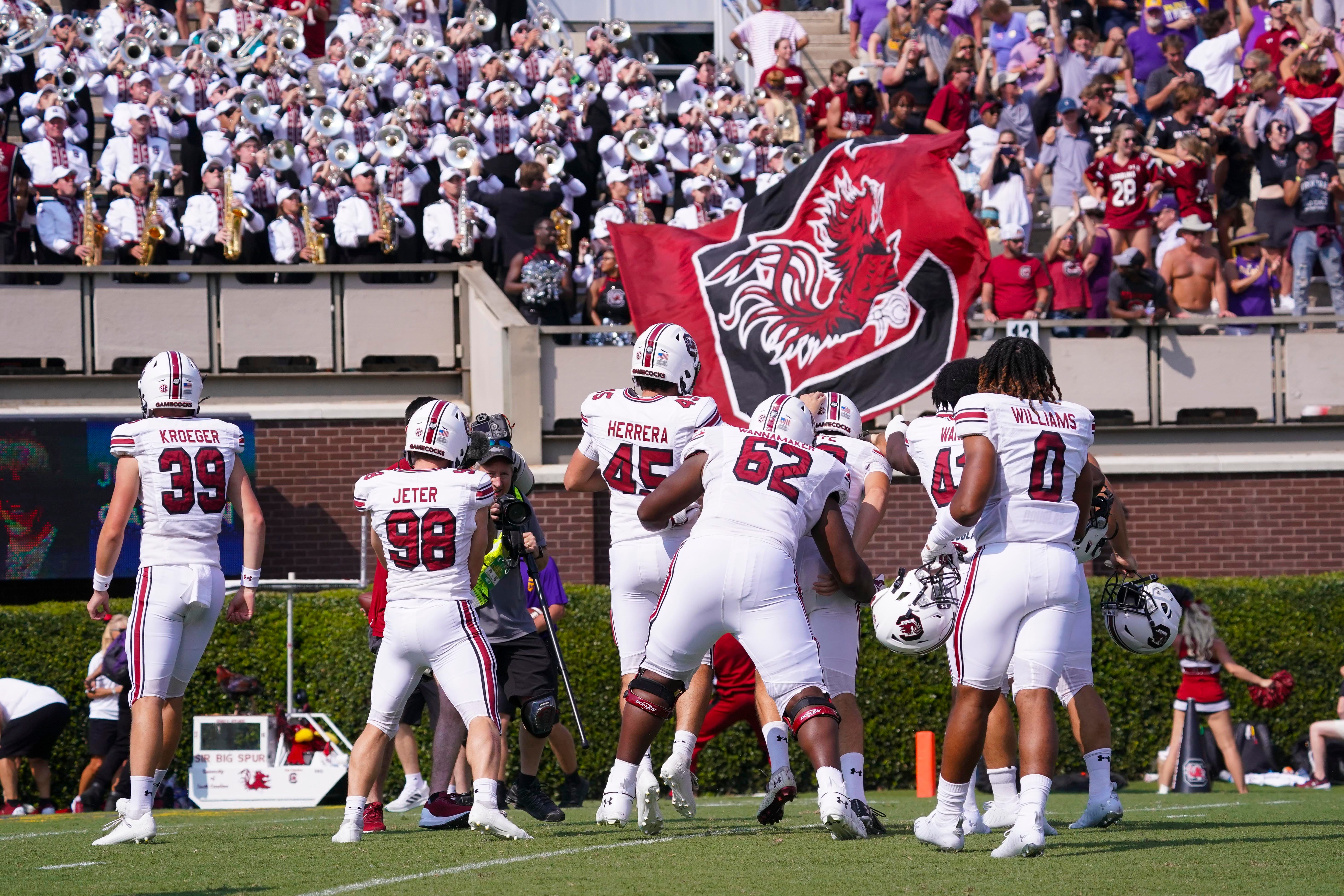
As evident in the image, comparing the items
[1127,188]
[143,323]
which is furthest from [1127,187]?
[143,323]

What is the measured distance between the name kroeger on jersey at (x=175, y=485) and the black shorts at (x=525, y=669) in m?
1.59

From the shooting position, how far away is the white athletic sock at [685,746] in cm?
740

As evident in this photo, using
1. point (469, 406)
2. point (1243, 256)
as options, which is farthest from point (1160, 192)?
point (469, 406)

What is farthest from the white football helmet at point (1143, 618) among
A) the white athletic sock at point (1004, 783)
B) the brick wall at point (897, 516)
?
the brick wall at point (897, 516)

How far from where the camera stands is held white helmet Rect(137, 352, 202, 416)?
25.7ft

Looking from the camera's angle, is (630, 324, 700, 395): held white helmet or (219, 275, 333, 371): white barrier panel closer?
(630, 324, 700, 395): held white helmet

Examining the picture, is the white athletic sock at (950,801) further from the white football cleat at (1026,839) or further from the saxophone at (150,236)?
the saxophone at (150,236)

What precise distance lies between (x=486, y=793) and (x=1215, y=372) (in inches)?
443

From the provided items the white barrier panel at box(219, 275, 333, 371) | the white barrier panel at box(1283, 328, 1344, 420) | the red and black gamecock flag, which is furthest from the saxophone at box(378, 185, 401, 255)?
the white barrier panel at box(1283, 328, 1344, 420)

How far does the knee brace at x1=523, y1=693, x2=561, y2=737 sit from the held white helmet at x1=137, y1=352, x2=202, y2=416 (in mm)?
2167

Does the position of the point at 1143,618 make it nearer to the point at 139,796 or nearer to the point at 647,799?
the point at 647,799

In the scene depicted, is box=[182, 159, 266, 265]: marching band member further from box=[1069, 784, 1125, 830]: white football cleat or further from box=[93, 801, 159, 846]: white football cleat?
box=[1069, 784, 1125, 830]: white football cleat

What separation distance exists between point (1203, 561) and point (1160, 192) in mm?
3808

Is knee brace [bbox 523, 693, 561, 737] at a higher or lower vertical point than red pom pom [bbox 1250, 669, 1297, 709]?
higher
